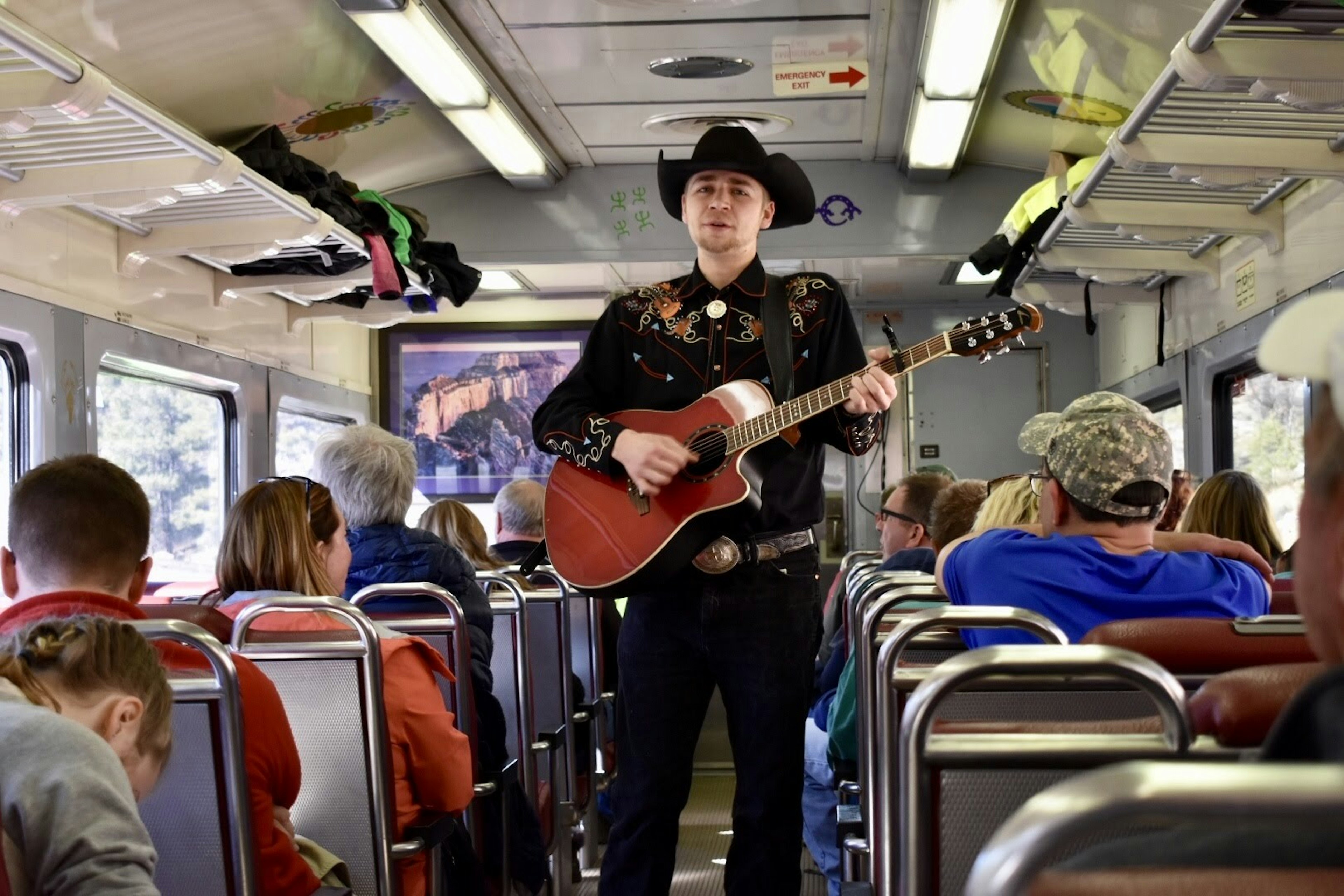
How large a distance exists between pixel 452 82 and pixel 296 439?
119 inches

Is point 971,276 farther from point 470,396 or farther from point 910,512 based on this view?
point 910,512

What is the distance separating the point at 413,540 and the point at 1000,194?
4.46 meters

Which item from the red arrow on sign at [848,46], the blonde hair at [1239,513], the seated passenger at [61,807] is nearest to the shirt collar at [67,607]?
the seated passenger at [61,807]

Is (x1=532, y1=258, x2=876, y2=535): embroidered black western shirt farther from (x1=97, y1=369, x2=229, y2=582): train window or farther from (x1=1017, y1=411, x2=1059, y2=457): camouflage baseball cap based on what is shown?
(x1=97, y1=369, x2=229, y2=582): train window

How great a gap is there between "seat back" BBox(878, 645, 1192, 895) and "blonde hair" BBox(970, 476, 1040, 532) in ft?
7.66

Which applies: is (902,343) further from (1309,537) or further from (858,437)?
(1309,537)

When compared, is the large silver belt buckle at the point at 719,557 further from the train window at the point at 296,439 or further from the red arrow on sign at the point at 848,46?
the train window at the point at 296,439

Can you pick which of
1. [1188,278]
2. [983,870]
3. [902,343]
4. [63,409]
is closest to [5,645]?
[983,870]

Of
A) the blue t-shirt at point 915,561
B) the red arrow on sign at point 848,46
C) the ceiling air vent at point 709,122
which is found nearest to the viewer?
the blue t-shirt at point 915,561

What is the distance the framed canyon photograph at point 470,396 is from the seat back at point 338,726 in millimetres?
6639

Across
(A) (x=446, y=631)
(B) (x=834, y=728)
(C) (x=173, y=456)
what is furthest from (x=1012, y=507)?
(C) (x=173, y=456)

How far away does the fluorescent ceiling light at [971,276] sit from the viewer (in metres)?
8.69

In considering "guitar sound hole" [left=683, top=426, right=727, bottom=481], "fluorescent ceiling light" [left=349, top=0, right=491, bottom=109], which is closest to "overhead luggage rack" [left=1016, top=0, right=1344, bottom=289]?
"guitar sound hole" [left=683, top=426, right=727, bottom=481]

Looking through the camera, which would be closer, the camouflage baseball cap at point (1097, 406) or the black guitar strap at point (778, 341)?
the camouflage baseball cap at point (1097, 406)
